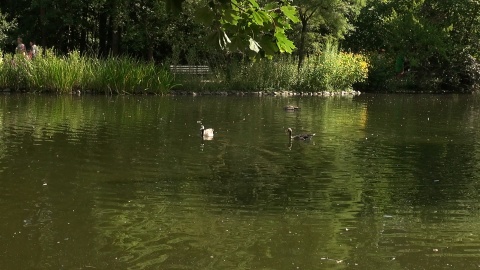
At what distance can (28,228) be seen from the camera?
27.1 feet

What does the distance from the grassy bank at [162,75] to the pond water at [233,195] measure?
8026 millimetres

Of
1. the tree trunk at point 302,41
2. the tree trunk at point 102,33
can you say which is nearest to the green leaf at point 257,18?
the tree trunk at point 302,41

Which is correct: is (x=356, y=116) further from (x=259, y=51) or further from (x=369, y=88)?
(x=259, y=51)

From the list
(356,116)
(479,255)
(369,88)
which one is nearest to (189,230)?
(479,255)

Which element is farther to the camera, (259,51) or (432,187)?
(432,187)

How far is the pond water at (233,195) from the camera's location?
24.7ft

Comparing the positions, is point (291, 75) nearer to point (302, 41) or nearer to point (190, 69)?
point (302, 41)

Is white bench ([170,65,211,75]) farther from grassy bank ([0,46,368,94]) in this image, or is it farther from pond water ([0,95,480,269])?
pond water ([0,95,480,269])

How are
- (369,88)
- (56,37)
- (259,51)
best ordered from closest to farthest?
(259,51) → (369,88) → (56,37)

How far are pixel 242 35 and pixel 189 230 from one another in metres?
4.48

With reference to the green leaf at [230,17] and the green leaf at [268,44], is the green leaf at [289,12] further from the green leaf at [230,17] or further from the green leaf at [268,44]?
the green leaf at [230,17]

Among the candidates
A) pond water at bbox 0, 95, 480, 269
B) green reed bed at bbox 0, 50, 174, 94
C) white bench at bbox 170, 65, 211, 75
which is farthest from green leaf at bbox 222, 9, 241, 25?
white bench at bbox 170, 65, 211, 75

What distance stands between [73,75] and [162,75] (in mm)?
3699

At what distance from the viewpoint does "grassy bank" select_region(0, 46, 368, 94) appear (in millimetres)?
27234
